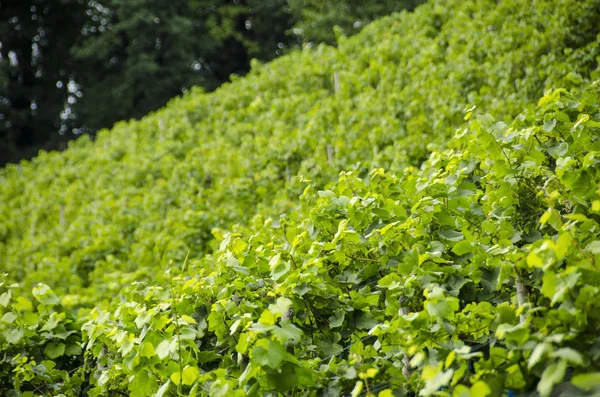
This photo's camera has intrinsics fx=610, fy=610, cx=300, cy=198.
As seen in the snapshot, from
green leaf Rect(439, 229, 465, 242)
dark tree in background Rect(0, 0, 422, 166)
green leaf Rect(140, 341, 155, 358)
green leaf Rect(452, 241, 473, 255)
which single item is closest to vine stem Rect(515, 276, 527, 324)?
green leaf Rect(452, 241, 473, 255)

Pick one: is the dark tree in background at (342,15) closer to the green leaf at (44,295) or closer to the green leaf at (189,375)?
the green leaf at (44,295)

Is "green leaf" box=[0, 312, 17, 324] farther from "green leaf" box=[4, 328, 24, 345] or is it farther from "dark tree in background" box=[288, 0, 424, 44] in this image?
"dark tree in background" box=[288, 0, 424, 44]

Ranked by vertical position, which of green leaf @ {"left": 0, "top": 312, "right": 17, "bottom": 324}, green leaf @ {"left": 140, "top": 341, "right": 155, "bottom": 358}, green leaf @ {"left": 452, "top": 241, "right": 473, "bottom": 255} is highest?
green leaf @ {"left": 0, "top": 312, "right": 17, "bottom": 324}

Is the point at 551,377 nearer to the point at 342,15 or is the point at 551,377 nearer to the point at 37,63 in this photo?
the point at 342,15

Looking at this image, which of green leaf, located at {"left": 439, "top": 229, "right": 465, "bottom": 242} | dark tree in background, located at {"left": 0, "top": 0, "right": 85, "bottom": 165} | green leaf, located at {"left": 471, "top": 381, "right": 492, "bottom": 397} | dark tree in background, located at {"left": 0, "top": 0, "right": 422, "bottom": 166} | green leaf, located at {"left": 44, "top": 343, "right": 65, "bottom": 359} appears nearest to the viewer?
green leaf, located at {"left": 471, "top": 381, "right": 492, "bottom": 397}

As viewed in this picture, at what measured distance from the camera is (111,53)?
2152cm

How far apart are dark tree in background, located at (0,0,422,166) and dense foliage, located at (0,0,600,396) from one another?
494 inches

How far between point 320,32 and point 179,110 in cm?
889

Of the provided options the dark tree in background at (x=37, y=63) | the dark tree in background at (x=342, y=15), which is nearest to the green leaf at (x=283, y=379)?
the dark tree in background at (x=342, y=15)

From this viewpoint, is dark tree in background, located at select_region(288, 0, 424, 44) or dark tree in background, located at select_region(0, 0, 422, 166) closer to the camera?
dark tree in background, located at select_region(288, 0, 424, 44)

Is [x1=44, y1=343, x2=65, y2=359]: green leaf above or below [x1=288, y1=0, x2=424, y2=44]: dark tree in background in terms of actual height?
below

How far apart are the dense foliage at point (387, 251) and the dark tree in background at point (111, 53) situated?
12.5 m

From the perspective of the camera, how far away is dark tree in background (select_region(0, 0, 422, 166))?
1911cm

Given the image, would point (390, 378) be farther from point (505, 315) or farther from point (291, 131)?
point (291, 131)
